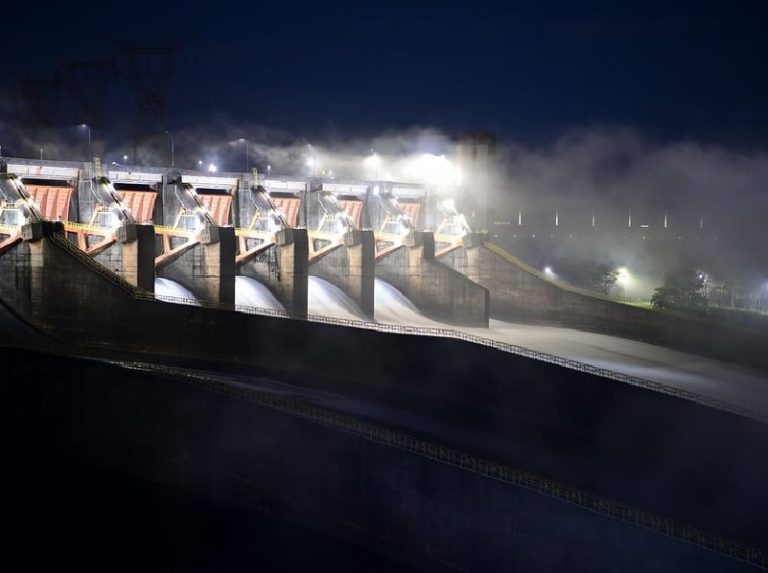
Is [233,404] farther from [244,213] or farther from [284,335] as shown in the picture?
[244,213]

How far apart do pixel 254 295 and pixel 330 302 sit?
9.80 ft

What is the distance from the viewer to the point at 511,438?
19.5 meters

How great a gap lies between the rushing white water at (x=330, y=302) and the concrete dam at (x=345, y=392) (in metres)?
0.11

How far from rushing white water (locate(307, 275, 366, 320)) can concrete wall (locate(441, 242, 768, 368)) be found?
23.7 ft

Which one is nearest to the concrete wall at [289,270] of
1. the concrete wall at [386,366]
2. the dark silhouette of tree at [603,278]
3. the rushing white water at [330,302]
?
the rushing white water at [330,302]

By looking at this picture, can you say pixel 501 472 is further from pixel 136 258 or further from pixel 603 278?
pixel 603 278

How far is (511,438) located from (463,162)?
3000cm

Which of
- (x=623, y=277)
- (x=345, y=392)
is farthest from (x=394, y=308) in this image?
(x=623, y=277)

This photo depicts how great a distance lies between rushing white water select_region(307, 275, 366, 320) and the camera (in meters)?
31.4

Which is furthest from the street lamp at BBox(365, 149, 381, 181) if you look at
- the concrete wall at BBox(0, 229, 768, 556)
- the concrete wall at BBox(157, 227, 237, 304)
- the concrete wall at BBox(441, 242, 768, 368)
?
the concrete wall at BBox(0, 229, 768, 556)

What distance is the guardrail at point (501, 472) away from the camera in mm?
12711

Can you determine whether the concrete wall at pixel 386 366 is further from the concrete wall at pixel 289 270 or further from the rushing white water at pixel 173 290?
the concrete wall at pixel 289 270

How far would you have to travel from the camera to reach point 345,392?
2203 cm

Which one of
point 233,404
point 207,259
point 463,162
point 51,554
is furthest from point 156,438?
point 463,162
